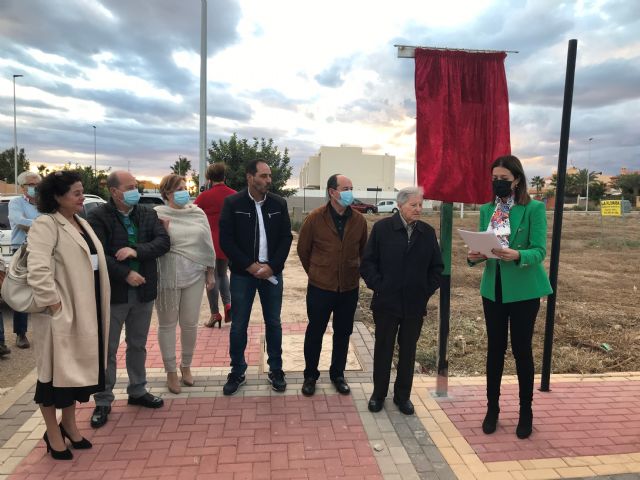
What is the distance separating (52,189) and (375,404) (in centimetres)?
290

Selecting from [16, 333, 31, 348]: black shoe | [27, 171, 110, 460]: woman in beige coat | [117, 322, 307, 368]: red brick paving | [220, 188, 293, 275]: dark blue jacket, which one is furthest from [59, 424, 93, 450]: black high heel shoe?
[16, 333, 31, 348]: black shoe

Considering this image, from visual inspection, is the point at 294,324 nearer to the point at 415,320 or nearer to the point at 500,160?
the point at 415,320

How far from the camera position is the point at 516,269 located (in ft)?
10.8

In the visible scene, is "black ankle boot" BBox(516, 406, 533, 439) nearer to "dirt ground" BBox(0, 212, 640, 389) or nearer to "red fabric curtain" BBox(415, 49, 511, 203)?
"dirt ground" BBox(0, 212, 640, 389)

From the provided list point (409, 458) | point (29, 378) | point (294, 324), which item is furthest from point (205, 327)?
point (409, 458)

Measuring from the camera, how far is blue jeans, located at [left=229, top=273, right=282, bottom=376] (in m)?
4.01

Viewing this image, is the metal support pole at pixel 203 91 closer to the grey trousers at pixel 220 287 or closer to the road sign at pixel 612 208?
the grey trousers at pixel 220 287

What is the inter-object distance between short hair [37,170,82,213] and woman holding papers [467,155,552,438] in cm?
292

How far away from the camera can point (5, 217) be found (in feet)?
22.5

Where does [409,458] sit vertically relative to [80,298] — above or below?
below

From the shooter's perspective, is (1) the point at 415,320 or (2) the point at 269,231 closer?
(1) the point at 415,320

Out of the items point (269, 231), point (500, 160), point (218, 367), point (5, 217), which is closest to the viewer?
point (500, 160)

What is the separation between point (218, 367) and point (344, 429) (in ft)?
5.68

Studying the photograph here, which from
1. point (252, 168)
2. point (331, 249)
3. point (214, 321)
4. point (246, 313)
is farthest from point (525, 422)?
point (214, 321)
